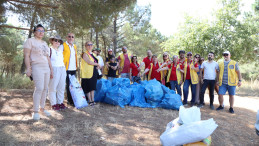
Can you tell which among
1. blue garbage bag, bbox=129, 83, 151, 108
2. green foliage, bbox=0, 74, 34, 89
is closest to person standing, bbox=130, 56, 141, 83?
blue garbage bag, bbox=129, 83, 151, 108

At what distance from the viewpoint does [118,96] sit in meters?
4.78

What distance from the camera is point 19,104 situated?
175 inches

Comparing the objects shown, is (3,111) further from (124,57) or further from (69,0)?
(124,57)

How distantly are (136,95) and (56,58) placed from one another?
227cm

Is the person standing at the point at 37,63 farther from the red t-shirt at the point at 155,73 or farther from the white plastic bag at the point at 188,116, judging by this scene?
the red t-shirt at the point at 155,73

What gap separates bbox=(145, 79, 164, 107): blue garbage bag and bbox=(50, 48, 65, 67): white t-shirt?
2.26 meters

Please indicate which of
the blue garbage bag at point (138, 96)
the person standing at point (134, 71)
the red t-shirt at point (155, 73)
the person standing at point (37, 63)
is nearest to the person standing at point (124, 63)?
the person standing at point (134, 71)

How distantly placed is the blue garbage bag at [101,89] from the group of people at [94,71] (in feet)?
1.07

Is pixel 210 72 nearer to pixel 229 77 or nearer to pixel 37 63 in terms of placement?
pixel 229 77

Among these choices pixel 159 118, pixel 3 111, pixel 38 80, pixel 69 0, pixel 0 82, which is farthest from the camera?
pixel 0 82

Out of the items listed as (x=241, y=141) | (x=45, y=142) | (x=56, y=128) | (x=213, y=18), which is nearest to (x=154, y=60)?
(x=241, y=141)

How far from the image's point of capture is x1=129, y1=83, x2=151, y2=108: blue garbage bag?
5.02 meters

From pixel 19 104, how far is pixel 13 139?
2.19 m

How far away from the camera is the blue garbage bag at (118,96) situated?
478 centimetres
